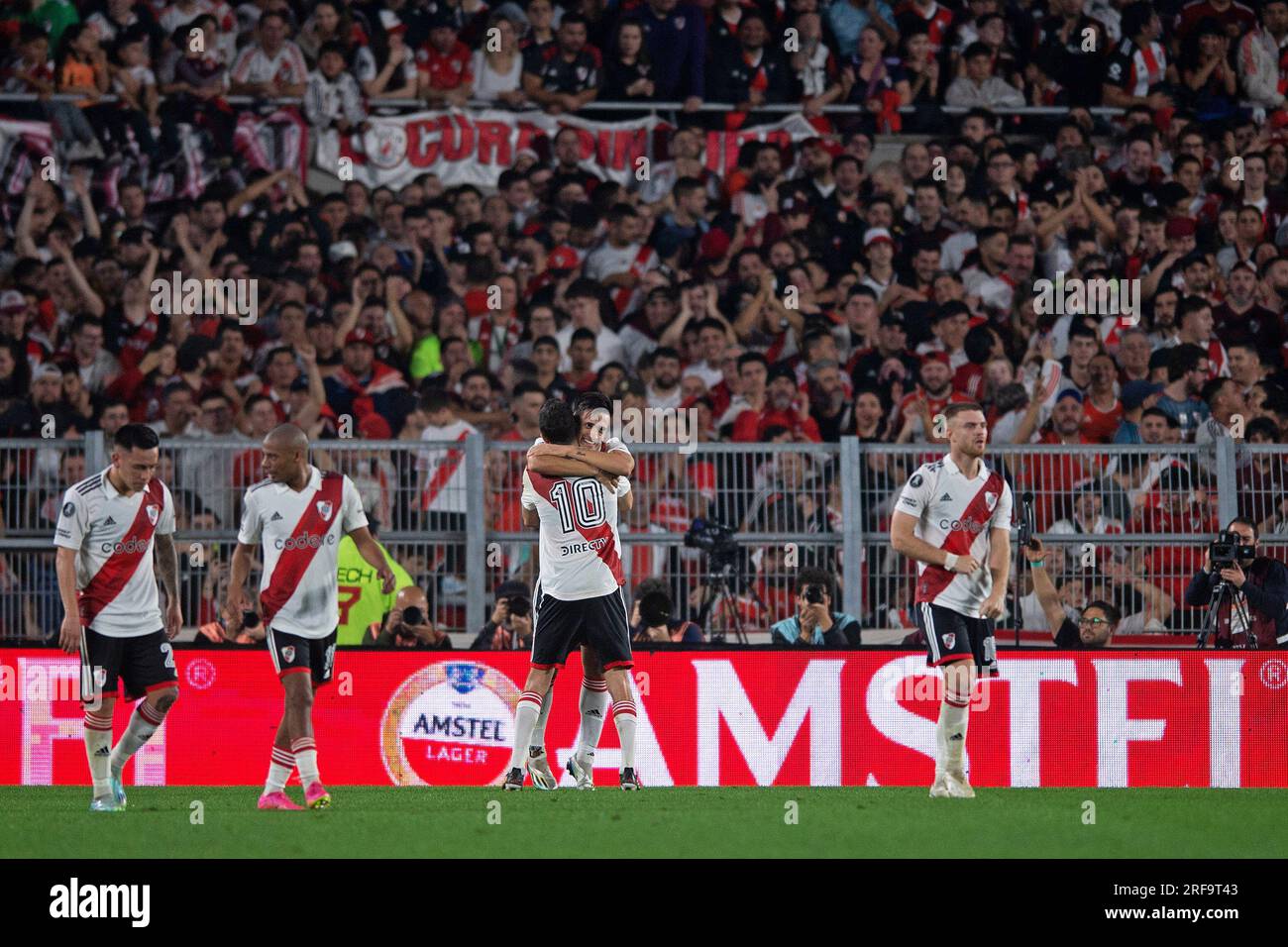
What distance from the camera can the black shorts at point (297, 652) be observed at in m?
10.5

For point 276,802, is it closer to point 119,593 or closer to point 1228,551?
point 119,593

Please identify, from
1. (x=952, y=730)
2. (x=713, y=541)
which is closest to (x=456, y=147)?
(x=713, y=541)

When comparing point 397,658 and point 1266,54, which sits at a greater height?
point 1266,54

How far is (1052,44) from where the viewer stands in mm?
20875

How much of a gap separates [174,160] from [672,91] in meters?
5.35

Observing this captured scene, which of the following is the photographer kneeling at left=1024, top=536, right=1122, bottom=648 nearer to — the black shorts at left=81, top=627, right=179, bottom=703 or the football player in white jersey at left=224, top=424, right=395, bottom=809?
the football player in white jersey at left=224, top=424, right=395, bottom=809

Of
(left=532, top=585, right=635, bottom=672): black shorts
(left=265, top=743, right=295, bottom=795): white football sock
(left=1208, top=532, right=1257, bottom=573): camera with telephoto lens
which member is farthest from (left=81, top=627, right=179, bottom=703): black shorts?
(left=1208, top=532, right=1257, bottom=573): camera with telephoto lens

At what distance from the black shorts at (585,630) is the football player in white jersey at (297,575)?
1.05 metres

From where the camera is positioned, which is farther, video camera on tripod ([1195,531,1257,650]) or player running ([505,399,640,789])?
video camera on tripod ([1195,531,1257,650])

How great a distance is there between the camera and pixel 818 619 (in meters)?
14.1

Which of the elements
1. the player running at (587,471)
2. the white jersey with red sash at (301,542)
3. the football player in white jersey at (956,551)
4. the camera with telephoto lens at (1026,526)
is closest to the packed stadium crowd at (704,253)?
the camera with telephoto lens at (1026,526)

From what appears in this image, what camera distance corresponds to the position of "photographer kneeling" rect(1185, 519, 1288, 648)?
13.9 metres
